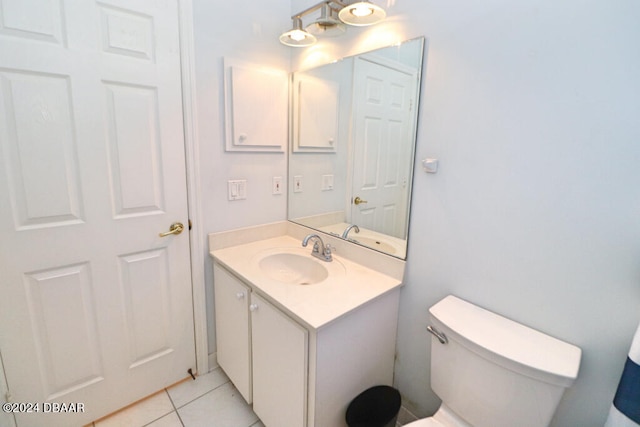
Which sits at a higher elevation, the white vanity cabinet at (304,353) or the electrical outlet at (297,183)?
the electrical outlet at (297,183)

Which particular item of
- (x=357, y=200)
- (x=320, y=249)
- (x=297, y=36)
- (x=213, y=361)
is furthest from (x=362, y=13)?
(x=213, y=361)

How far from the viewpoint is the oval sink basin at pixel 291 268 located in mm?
1646

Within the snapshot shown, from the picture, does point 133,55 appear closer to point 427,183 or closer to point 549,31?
point 427,183

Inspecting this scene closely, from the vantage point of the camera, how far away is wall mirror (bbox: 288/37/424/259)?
135cm

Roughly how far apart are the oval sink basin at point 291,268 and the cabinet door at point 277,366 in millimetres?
326

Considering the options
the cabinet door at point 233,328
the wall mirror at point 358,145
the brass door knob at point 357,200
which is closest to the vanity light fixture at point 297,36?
the wall mirror at point 358,145

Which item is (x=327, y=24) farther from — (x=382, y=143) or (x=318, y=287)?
(x=318, y=287)

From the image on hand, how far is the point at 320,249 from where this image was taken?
1678 mm

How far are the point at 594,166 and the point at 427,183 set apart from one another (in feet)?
1.77

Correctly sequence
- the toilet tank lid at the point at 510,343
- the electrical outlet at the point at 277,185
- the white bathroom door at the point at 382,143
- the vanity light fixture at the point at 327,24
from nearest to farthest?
the toilet tank lid at the point at 510,343 < the white bathroom door at the point at 382,143 < the vanity light fixture at the point at 327,24 < the electrical outlet at the point at 277,185

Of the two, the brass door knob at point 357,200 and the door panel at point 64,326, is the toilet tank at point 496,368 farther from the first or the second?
the door panel at point 64,326

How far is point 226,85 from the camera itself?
1.64 metres

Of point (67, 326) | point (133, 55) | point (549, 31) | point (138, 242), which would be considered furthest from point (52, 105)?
point (549, 31)

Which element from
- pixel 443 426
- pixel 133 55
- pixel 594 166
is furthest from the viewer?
pixel 133 55
